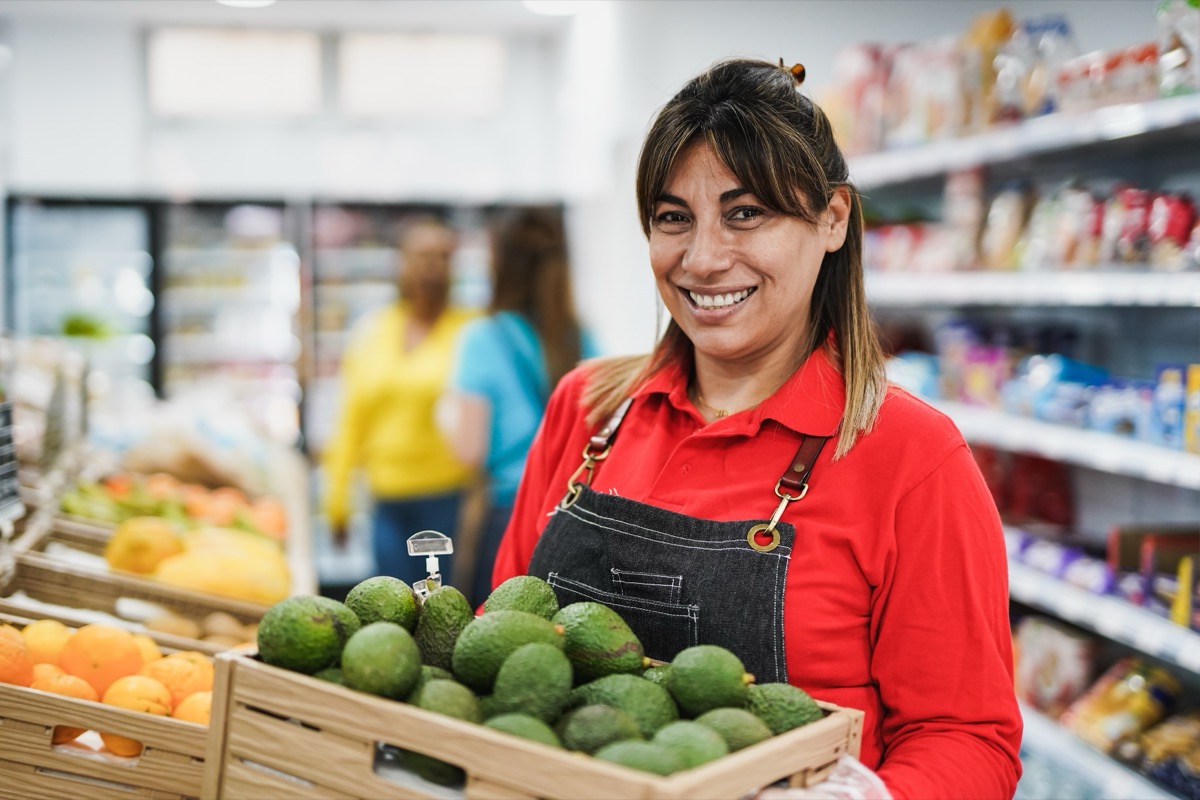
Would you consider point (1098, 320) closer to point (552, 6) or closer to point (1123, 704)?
point (1123, 704)

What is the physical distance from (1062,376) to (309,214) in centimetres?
516

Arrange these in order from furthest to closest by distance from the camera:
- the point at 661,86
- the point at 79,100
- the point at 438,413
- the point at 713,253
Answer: the point at 79,100 → the point at 661,86 → the point at 438,413 → the point at 713,253

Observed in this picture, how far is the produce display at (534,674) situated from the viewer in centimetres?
104

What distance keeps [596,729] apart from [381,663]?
0.22 metres

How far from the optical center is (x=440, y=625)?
4.12 feet

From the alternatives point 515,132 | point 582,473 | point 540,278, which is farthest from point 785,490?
point 515,132

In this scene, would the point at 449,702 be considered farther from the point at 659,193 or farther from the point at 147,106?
the point at 147,106

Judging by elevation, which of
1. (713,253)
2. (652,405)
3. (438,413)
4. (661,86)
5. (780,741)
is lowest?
(438,413)

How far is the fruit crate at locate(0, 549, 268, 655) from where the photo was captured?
6.23 feet

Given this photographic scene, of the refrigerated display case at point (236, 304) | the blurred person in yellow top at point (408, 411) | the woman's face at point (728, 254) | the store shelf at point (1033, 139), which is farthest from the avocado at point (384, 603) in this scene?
the refrigerated display case at point (236, 304)

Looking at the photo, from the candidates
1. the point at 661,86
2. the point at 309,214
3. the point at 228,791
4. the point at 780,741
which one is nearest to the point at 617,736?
the point at 780,741

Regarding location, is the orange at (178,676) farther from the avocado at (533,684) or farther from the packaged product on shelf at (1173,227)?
the packaged product on shelf at (1173,227)

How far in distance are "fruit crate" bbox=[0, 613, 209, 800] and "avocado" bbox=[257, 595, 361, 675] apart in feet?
1.11

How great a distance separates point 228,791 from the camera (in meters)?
1.18
